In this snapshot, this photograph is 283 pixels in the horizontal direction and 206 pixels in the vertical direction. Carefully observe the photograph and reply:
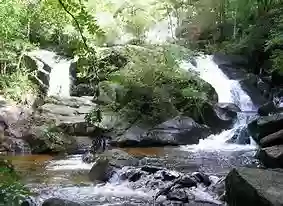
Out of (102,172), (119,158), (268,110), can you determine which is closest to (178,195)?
(102,172)

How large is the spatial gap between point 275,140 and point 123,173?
9.54 feet

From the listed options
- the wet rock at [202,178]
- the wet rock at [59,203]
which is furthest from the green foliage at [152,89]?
the wet rock at [59,203]

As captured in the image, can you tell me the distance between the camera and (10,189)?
5.90 ft

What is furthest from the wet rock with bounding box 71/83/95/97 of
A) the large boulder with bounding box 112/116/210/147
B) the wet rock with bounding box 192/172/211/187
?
the wet rock with bounding box 192/172/211/187

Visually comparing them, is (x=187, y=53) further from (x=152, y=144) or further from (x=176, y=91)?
(x=152, y=144)

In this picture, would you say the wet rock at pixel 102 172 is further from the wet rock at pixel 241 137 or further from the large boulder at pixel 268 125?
the wet rock at pixel 241 137

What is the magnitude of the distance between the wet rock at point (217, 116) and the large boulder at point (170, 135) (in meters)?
0.54

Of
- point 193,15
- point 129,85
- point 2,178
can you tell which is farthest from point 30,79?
point 2,178

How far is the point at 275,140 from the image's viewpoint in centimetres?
758

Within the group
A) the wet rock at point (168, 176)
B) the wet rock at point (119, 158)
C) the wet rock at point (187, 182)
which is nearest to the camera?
the wet rock at point (187, 182)

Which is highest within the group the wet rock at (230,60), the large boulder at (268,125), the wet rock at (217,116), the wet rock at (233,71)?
the wet rock at (230,60)

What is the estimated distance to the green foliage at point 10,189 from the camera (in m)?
1.73

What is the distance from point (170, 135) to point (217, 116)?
184 centimetres

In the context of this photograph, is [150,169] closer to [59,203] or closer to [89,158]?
[89,158]
